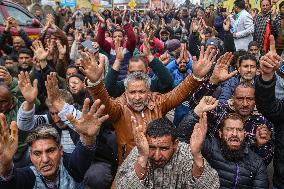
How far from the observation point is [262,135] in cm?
349

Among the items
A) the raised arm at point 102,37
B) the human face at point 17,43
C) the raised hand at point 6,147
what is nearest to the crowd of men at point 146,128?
the raised hand at point 6,147

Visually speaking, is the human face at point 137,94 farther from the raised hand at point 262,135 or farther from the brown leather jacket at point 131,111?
the raised hand at point 262,135

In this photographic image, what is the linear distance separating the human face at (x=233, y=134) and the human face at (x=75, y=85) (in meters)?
2.08

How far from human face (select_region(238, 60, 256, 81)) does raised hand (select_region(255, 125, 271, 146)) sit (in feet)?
3.75

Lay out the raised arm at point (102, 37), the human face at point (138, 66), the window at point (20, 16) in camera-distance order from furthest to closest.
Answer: the window at point (20, 16) < the raised arm at point (102, 37) < the human face at point (138, 66)

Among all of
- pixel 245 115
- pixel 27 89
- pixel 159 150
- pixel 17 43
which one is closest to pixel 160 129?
pixel 159 150

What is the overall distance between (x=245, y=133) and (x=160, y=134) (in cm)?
111

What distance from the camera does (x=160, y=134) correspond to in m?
2.85

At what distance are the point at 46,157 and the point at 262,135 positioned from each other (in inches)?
72.4

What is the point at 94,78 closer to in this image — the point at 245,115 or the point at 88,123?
the point at 88,123

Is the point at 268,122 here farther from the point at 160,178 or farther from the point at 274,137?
the point at 160,178

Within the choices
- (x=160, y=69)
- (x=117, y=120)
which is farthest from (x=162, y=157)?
(x=160, y=69)

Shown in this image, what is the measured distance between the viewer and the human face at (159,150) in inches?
111

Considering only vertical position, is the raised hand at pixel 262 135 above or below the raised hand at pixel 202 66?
below
